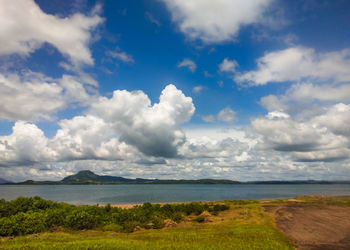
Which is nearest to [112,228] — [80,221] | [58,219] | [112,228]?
[112,228]

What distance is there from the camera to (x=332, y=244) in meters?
25.6

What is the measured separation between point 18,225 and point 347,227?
5042 centimetres

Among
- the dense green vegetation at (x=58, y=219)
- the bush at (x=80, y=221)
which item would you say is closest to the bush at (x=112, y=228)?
the dense green vegetation at (x=58, y=219)

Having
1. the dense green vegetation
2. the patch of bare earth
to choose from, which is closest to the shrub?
the dense green vegetation

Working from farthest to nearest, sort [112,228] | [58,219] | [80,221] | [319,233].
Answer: [112,228] → [80,221] → [58,219] → [319,233]

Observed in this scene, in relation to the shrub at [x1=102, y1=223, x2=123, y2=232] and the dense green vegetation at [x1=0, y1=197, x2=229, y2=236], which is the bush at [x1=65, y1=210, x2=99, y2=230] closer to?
the dense green vegetation at [x1=0, y1=197, x2=229, y2=236]

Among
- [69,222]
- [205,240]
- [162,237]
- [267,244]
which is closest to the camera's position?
[267,244]

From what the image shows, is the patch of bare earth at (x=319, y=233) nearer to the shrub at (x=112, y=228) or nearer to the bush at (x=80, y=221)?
the shrub at (x=112, y=228)

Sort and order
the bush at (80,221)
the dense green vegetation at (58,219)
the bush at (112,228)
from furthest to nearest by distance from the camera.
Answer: the bush at (112,228) → the bush at (80,221) → the dense green vegetation at (58,219)

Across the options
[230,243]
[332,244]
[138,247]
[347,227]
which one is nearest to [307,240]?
[332,244]

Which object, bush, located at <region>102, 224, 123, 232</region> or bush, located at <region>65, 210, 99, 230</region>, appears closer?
bush, located at <region>65, 210, 99, 230</region>

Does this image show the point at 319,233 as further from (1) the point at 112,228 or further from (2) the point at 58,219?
(2) the point at 58,219

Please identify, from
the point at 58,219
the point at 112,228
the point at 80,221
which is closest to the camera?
the point at 58,219

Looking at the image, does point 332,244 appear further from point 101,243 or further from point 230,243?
point 101,243
